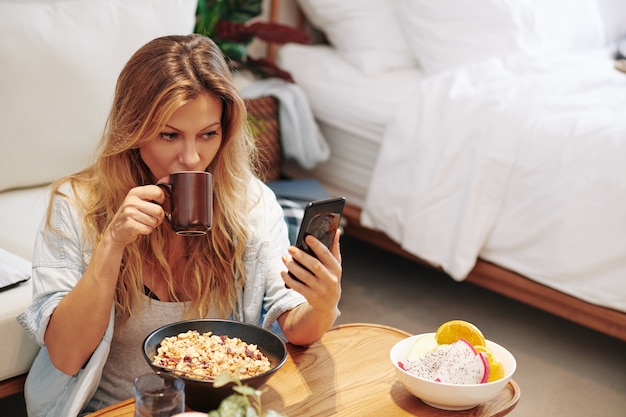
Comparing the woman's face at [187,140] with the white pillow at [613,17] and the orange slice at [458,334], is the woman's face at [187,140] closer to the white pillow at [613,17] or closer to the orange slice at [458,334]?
the orange slice at [458,334]

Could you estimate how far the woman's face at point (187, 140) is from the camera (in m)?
1.42

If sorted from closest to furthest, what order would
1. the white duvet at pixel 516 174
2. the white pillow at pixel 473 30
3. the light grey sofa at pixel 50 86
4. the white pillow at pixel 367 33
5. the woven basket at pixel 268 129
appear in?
the light grey sofa at pixel 50 86 → the white duvet at pixel 516 174 → the woven basket at pixel 268 129 → the white pillow at pixel 473 30 → the white pillow at pixel 367 33

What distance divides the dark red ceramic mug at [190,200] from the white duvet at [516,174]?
4.83 feet

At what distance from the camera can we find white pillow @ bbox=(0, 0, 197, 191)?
2.16m

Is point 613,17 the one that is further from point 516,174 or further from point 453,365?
point 453,365

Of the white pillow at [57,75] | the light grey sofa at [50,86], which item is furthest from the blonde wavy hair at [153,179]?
the white pillow at [57,75]

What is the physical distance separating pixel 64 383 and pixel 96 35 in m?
1.18

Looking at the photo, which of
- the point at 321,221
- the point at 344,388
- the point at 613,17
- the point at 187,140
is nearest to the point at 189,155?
the point at 187,140

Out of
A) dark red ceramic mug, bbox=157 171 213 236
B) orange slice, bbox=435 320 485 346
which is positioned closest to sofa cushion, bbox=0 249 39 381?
dark red ceramic mug, bbox=157 171 213 236

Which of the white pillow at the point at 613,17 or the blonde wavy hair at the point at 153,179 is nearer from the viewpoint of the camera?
the blonde wavy hair at the point at 153,179

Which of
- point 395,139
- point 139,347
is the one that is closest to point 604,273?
point 395,139

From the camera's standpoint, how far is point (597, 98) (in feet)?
8.55

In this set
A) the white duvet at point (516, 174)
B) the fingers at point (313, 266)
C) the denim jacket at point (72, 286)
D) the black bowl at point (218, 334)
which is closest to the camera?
the black bowl at point (218, 334)

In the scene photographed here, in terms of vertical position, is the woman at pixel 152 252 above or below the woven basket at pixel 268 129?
above
